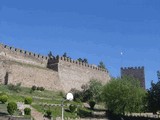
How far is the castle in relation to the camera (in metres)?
49.4

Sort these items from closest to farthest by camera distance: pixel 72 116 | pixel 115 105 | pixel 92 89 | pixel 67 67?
1. pixel 72 116
2. pixel 115 105
3. pixel 92 89
4. pixel 67 67

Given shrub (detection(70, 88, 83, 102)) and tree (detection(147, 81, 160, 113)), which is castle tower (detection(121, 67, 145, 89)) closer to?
shrub (detection(70, 88, 83, 102))

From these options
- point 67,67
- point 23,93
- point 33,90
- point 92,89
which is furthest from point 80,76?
point 23,93

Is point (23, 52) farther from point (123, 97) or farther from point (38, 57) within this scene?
point (123, 97)

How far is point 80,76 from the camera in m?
62.6

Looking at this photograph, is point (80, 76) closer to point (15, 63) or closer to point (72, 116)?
point (15, 63)

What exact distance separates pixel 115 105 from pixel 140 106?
13.0ft

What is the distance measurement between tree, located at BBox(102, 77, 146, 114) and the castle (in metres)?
10.8

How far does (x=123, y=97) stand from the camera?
4719 cm

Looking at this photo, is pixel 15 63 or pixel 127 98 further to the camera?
pixel 15 63

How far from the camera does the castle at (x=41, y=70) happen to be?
49406 millimetres

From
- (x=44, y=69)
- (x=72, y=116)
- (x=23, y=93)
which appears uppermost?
(x=44, y=69)

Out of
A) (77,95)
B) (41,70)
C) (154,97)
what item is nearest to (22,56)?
(41,70)

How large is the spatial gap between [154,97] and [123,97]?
4.31 meters
